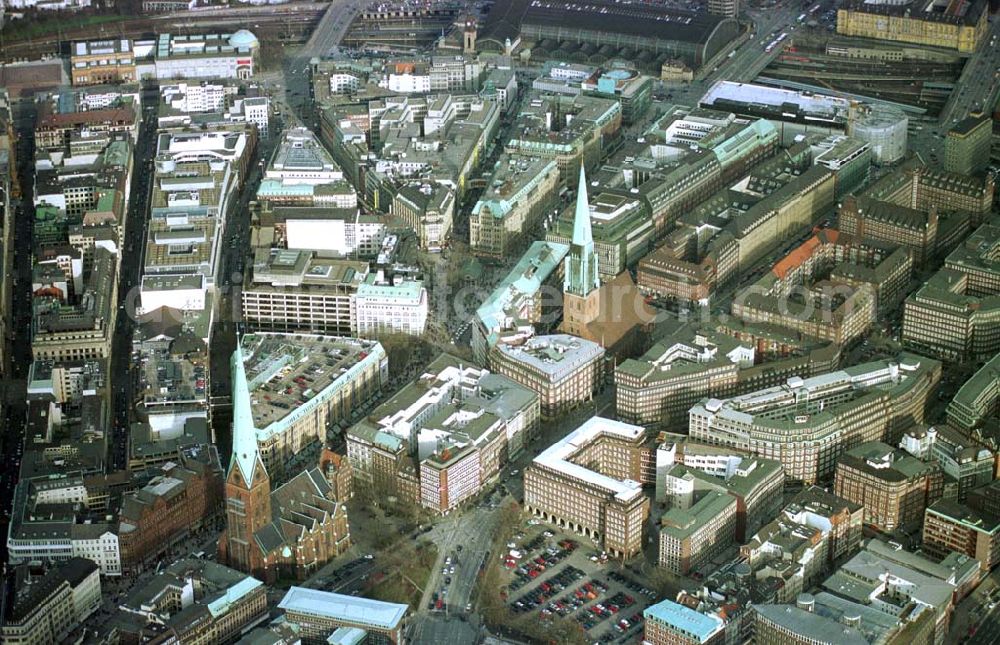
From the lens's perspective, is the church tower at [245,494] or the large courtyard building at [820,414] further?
the large courtyard building at [820,414]

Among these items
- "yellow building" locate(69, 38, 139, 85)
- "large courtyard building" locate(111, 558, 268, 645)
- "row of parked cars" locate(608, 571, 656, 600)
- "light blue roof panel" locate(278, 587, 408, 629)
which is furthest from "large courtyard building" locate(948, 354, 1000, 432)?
"yellow building" locate(69, 38, 139, 85)

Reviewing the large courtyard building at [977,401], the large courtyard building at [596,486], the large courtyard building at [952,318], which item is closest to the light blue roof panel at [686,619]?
the large courtyard building at [596,486]

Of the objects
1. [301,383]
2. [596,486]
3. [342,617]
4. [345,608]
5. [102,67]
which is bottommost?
[342,617]

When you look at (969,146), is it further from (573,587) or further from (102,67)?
(102,67)

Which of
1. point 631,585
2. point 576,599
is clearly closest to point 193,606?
point 576,599

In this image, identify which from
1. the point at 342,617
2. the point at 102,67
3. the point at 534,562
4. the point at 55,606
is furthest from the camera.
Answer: the point at 102,67

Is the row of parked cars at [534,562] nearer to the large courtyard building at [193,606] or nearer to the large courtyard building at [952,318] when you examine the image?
the large courtyard building at [193,606]

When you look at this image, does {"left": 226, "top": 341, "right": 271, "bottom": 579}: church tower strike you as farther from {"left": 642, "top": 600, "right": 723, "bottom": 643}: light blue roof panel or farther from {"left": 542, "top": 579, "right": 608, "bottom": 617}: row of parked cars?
{"left": 642, "top": 600, "right": 723, "bottom": 643}: light blue roof panel
